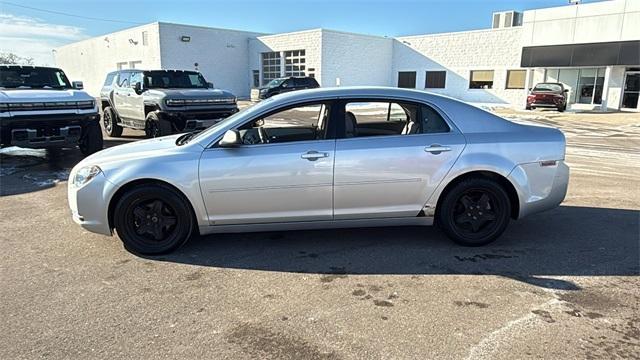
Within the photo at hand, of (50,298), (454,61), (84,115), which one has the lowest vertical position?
(50,298)

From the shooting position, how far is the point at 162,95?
35.7 feet

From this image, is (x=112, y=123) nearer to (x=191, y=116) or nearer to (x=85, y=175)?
(x=191, y=116)

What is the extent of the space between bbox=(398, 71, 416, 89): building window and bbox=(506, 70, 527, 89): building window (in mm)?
8273

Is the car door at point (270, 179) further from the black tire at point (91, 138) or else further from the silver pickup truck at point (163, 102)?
the silver pickup truck at point (163, 102)

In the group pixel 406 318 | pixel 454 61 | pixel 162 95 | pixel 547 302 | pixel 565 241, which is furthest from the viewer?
pixel 454 61

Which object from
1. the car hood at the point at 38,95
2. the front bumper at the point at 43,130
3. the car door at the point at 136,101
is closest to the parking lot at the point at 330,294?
the front bumper at the point at 43,130

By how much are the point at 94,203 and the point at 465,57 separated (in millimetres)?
35476

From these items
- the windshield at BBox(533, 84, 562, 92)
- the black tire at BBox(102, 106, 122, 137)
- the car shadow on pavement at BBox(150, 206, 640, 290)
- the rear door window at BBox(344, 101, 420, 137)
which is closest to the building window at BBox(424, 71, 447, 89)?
the windshield at BBox(533, 84, 562, 92)

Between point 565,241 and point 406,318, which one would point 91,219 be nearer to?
point 406,318

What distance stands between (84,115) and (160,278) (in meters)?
6.59

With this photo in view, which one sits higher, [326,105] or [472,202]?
[326,105]

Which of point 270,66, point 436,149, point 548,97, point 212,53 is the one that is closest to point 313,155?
point 436,149

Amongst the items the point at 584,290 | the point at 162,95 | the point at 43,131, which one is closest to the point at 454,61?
the point at 162,95

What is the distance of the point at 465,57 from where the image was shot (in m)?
35.7
